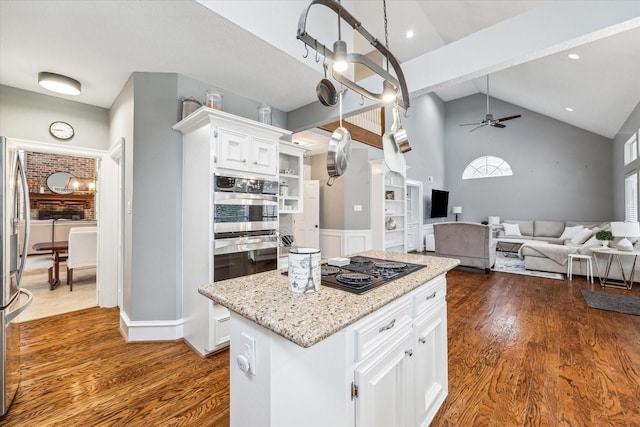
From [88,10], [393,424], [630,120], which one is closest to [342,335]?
[393,424]

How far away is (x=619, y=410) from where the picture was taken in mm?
1677

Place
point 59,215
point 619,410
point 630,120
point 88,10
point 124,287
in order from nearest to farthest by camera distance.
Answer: point 619,410
point 88,10
point 124,287
point 630,120
point 59,215

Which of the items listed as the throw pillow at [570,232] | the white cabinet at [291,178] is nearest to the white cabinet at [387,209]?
the white cabinet at [291,178]

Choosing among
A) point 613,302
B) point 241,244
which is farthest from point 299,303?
point 613,302

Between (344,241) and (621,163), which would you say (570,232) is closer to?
(621,163)

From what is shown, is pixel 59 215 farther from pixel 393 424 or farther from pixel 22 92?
pixel 393 424

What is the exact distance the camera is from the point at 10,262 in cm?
179

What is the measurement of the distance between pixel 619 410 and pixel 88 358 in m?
3.87

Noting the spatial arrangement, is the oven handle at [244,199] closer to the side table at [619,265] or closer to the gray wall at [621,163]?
the side table at [619,265]

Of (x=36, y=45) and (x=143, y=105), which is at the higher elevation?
(x=36, y=45)

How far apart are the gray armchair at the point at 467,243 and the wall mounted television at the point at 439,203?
9.58 ft

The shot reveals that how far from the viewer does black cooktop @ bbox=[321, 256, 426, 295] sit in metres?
1.26

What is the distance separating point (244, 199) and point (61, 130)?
8.10 ft

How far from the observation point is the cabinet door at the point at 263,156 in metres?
2.60
